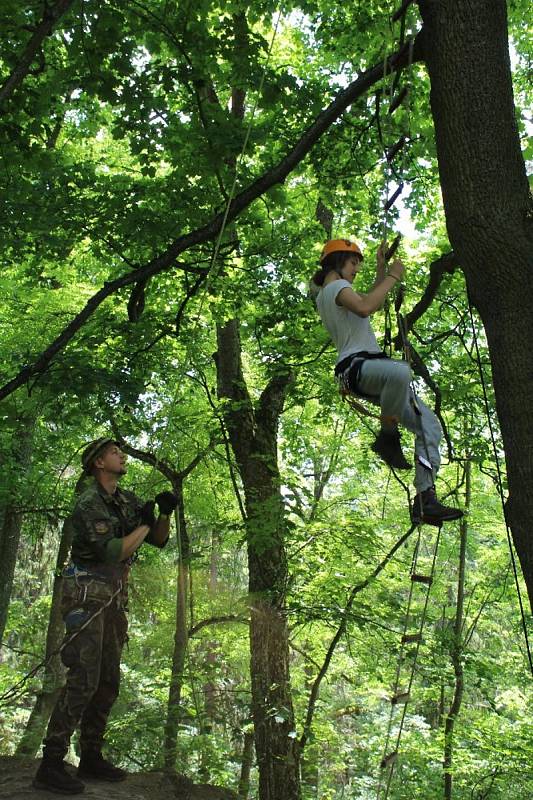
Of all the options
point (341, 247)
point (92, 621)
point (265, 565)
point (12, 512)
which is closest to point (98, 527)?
point (92, 621)

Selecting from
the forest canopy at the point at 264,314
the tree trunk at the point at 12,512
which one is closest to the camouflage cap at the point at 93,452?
the forest canopy at the point at 264,314

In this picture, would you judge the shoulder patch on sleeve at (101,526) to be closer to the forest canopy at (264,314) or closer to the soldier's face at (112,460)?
the soldier's face at (112,460)

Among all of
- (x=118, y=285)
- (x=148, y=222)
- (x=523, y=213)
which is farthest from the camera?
(x=148, y=222)

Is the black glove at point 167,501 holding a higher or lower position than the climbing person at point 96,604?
higher

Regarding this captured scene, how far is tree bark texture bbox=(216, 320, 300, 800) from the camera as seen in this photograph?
6.92 metres

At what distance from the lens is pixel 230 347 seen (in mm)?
8969

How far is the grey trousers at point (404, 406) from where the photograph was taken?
Result: 127 inches

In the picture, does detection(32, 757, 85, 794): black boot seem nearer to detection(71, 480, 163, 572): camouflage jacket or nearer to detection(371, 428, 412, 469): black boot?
detection(71, 480, 163, 572): camouflage jacket

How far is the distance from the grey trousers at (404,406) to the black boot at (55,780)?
8.68 ft

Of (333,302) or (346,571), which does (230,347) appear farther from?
(333,302)

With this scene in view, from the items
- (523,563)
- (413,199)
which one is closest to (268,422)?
(413,199)

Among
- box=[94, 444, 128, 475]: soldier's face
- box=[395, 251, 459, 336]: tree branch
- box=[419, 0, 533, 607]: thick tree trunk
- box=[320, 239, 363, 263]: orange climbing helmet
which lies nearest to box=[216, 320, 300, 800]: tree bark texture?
box=[94, 444, 128, 475]: soldier's face

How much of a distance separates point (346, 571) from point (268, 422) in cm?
210

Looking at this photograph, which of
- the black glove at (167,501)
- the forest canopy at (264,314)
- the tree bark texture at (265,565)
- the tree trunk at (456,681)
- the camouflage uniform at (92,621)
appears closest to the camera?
the forest canopy at (264,314)
